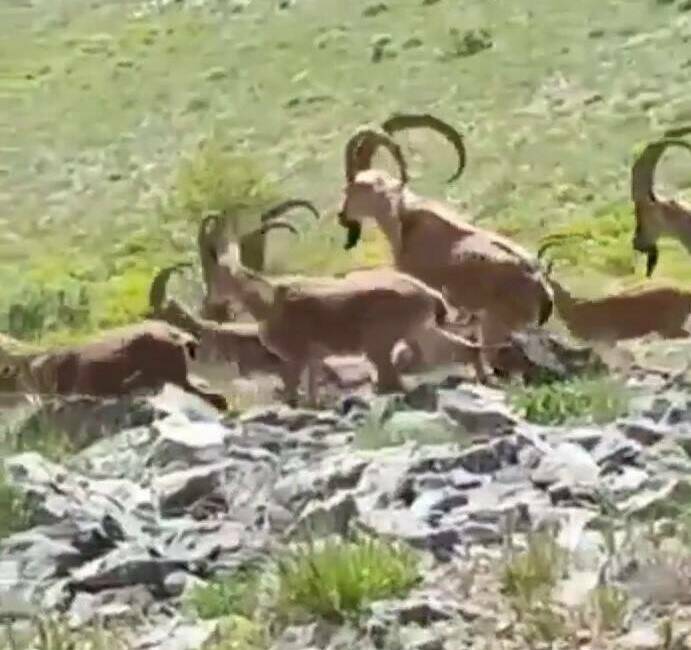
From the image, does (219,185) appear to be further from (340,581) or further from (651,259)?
(340,581)

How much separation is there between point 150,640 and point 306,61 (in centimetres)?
462

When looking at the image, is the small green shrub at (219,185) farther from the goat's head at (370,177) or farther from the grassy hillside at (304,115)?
the goat's head at (370,177)

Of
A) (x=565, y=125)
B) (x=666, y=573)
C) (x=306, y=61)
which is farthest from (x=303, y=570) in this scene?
(x=306, y=61)

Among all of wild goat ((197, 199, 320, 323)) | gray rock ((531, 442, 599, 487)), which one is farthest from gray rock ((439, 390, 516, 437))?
wild goat ((197, 199, 320, 323))

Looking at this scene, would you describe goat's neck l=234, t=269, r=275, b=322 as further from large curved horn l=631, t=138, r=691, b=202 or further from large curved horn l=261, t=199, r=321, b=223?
large curved horn l=631, t=138, r=691, b=202

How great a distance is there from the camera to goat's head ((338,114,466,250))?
5719 mm

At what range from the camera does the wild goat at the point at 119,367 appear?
505cm

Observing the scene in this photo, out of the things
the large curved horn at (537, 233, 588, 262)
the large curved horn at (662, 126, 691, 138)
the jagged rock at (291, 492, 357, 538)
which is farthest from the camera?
the large curved horn at (662, 126, 691, 138)

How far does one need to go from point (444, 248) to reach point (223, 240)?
22.9 inches

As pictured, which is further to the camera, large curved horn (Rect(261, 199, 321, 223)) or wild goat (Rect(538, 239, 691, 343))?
large curved horn (Rect(261, 199, 321, 223))

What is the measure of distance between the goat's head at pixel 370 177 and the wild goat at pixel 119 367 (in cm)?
77

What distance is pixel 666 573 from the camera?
3363mm

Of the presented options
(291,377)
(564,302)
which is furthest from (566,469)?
(564,302)

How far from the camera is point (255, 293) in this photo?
17.5 ft
